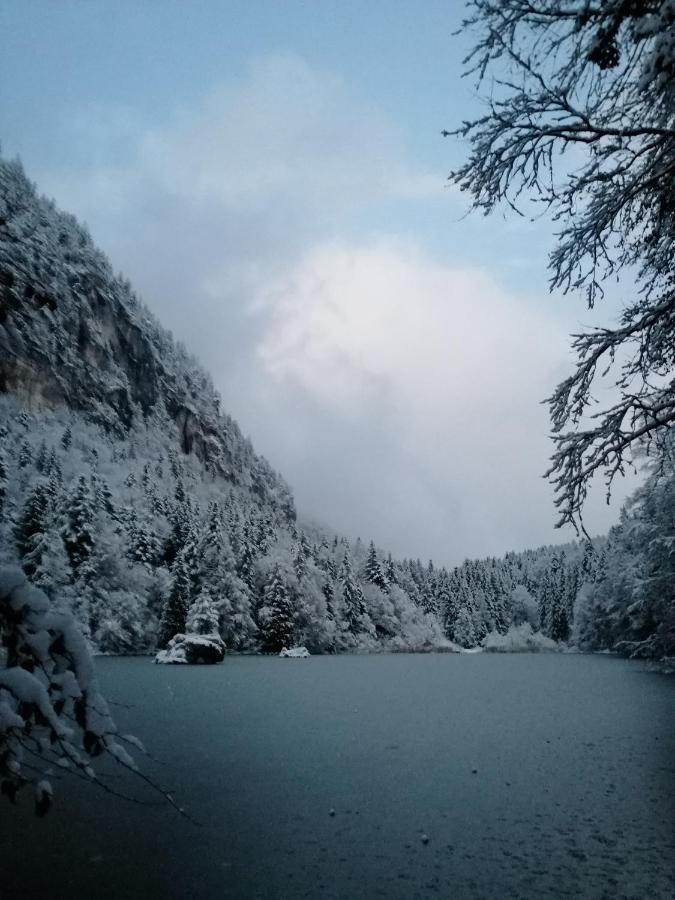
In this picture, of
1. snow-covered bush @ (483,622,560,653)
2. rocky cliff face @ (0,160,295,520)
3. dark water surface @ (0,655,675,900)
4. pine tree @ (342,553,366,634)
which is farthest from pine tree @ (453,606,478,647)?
dark water surface @ (0,655,675,900)

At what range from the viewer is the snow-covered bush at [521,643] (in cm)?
9075

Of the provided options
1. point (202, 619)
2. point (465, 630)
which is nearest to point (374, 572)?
point (465, 630)

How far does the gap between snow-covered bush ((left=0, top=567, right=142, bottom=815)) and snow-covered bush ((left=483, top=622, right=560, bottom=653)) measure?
99.5 m

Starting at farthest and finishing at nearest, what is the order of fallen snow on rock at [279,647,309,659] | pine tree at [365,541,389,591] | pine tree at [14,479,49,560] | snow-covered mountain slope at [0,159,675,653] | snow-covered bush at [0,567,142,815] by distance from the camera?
pine tree at [365,541,389,591]
fallen snow on rock at [279,647,309,659]
pine tree at [14,479,49,560]
snow-covered mountain slope at [0,159,675,653]
snow-covered bush at [0,567,142,815]

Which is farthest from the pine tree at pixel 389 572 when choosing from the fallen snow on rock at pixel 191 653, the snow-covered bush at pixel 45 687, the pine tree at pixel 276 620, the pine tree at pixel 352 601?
the snow-covered bush at pixel 45 687

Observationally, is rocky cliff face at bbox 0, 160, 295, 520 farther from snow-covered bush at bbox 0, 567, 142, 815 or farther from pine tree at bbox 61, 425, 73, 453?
snow-covered bush at bbox 0, 567, 142, 815

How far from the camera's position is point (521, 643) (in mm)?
92250

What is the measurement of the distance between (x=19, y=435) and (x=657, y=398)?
104 meters

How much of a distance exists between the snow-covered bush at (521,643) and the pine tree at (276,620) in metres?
44.2

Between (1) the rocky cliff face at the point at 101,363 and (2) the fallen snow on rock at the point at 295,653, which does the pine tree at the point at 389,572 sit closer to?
(2) the fallen snow on rock at the point at 295,653

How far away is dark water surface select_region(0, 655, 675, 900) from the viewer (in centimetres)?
612

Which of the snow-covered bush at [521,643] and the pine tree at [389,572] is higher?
the pine tree at [389,572]

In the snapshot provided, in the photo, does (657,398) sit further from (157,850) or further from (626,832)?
(157,850)

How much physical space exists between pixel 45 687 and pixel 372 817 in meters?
7.43
